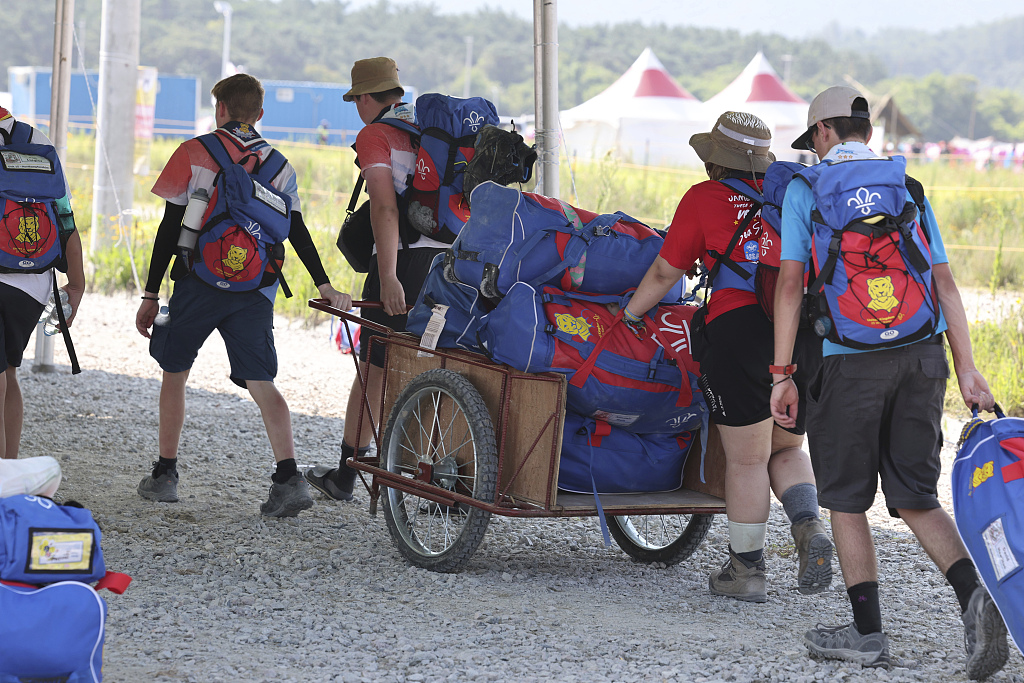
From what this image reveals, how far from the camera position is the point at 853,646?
3340 mm

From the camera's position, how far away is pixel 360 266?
526 centimetres

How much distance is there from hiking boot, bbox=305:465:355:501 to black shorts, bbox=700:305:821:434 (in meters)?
2.18

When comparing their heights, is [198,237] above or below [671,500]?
above

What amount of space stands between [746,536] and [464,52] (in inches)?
5806

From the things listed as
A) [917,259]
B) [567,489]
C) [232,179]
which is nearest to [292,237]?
[232,179]

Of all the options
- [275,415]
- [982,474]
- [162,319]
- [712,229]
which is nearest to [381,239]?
[275,415]

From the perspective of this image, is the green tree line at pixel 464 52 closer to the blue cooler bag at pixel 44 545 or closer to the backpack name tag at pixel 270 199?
the backpack name tag at pixel 270 199

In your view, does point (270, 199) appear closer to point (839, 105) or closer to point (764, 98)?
point (839, 105)

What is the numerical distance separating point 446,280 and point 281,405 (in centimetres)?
117

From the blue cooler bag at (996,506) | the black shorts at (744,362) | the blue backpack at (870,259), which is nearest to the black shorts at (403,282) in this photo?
the black shorts at (744,362)

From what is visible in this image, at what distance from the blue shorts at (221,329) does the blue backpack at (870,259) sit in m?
2.59

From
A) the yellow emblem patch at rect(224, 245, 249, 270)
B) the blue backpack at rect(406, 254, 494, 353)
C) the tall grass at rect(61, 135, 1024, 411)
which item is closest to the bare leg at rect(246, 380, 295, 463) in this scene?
the yellow emblem patch at rect(224, 245, 249, 270)

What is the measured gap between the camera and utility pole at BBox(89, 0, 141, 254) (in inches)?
416

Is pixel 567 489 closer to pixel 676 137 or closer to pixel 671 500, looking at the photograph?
pixel 671 500
